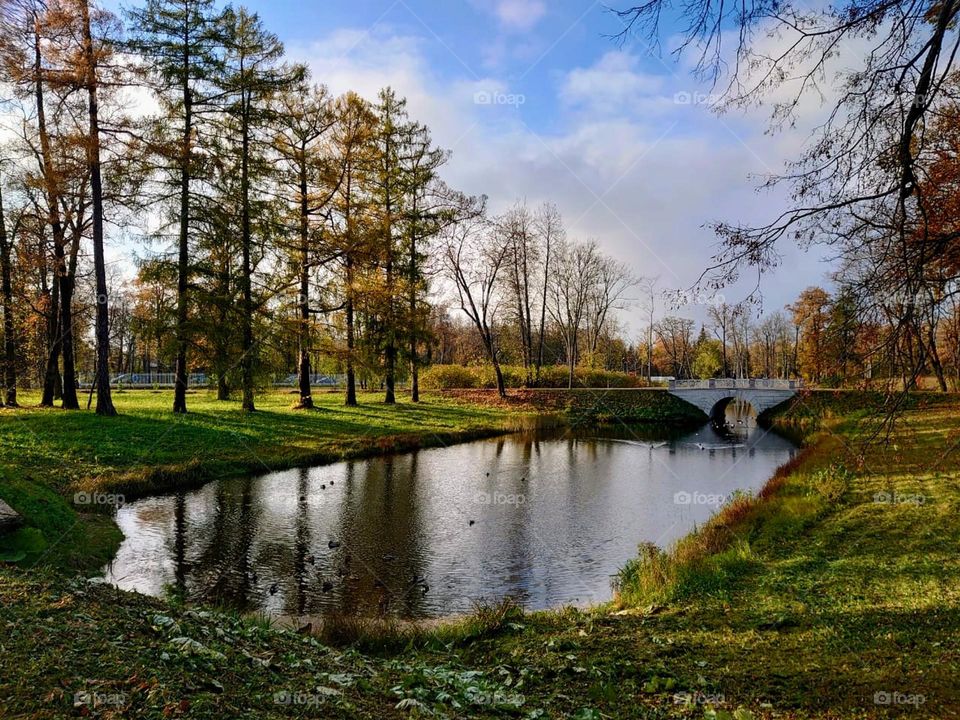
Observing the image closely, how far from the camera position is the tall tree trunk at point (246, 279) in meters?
22.2

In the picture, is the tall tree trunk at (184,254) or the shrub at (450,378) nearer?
the tall tree trunk at (184,254)

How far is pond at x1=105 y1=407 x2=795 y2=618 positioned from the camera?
935 centimetres

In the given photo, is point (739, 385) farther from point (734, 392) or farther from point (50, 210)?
point (50, 210)

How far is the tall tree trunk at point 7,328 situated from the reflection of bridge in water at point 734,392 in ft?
122

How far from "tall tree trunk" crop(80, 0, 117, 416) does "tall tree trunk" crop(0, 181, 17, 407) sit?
4300 millimetres

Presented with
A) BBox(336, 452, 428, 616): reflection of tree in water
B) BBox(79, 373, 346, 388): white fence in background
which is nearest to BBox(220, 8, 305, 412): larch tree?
BBox(336, 452, 428, 616): reflection of tree in water

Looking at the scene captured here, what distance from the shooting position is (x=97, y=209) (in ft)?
62.1

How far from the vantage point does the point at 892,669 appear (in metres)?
5.03

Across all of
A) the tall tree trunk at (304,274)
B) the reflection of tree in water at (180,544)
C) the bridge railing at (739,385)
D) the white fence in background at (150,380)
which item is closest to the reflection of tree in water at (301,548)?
the reflection of tree in water at (180,544)

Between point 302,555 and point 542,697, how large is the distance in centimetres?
702

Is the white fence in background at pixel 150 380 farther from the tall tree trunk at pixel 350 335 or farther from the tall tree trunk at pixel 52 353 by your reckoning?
the tall tree trunk at pixel 52 353

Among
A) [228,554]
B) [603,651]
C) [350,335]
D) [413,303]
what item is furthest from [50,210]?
[603,651]

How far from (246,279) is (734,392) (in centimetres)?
3206

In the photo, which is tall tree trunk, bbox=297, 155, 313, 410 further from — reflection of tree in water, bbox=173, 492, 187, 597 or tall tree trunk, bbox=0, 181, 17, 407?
reflection of tree in water, bbox=173, 492, 187, 597
